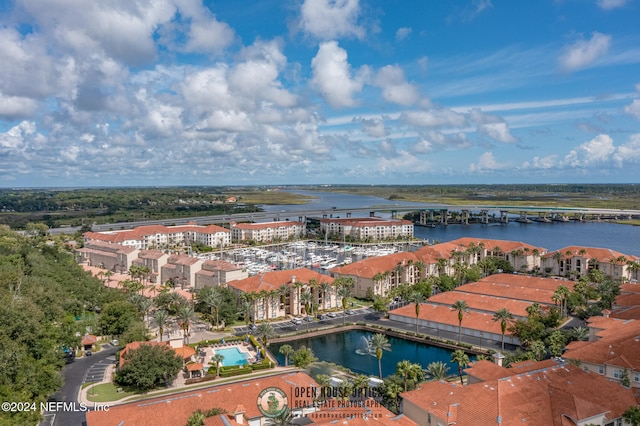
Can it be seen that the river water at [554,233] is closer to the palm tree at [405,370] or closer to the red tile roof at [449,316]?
the red tile roof at [449,316]

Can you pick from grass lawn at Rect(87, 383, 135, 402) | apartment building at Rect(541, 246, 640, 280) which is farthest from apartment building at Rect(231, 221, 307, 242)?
grass lawn at Rect(87, 383, 135, 402)

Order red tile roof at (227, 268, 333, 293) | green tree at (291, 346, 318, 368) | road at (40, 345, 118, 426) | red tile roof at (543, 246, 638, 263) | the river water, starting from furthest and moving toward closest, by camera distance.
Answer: the river water → red tile roof at (543, 246, 638, 263) → red tile roof at (227, 268, 333, 293) → green tree at (291, 346, 318, 368) → road at (40, 345, 118, 426)

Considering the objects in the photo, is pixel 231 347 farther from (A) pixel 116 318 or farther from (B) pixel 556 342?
(B) pixel 556 342

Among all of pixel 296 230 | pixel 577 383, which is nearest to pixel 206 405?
pixel 577 383

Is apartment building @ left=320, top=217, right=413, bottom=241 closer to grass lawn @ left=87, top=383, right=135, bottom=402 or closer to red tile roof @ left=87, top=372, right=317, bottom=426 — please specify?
grass lawn @ left=87, top=383, right=135, bottom=402

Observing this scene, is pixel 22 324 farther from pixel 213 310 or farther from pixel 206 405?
pixel 213 310

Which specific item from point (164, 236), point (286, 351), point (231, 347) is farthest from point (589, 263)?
point (164, 236)
